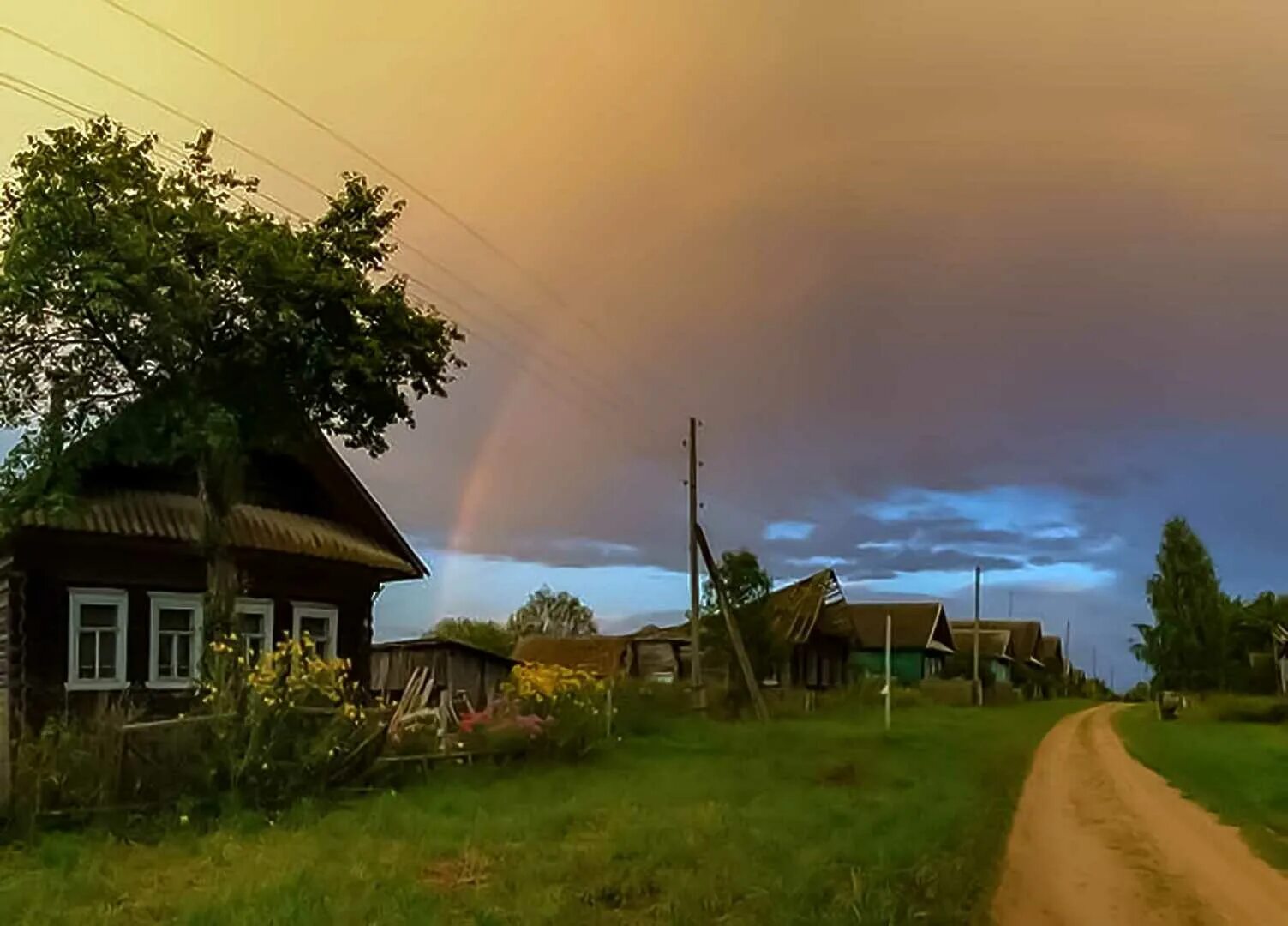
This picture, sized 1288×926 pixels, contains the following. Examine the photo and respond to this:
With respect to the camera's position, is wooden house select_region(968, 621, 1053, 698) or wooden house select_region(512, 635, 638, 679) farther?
wooden house select_region(968, 621, 1053, 698)

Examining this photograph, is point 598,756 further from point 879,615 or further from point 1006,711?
point 879,615

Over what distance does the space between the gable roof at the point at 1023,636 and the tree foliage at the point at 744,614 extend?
55336mm

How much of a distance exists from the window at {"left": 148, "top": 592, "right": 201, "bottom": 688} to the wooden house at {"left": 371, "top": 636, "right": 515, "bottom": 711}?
280 inches

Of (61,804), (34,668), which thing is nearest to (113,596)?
(34,668)

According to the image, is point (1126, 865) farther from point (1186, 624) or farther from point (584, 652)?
point (1186, 624)

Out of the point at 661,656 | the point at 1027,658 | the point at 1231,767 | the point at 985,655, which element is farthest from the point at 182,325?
the point at 1027,658

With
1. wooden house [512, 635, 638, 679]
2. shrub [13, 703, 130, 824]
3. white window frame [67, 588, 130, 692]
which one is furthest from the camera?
wooden house [512, 635, 638, 679]

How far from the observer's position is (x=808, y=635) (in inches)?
2093

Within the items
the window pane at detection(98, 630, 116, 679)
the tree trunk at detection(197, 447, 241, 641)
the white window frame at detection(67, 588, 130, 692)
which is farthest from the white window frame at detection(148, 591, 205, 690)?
the tree trunk at detection(197, 447, 241, 641)

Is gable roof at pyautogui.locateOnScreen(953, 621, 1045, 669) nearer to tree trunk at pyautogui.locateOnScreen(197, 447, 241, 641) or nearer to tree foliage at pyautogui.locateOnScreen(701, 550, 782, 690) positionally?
tree foliage at pyautogui.locateOnScreen(701, 550, 782, 690)

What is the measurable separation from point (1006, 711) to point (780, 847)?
137 feet

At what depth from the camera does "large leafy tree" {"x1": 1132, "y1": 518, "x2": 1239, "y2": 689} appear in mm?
63344

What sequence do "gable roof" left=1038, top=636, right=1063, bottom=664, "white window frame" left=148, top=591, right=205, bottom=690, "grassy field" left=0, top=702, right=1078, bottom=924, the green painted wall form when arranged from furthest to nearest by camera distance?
"gable roof" left=1038, top=636, right=1063, bottom=664, the green painted wall, "white window frame" left=148, top=591, right=205, bottom=690, "grassy field" left=0, top=702, right=1078, bottom=924

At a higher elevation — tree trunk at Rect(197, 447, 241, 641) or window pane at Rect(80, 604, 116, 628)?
tree trunk at Rect(197, 447, 241, 641)
